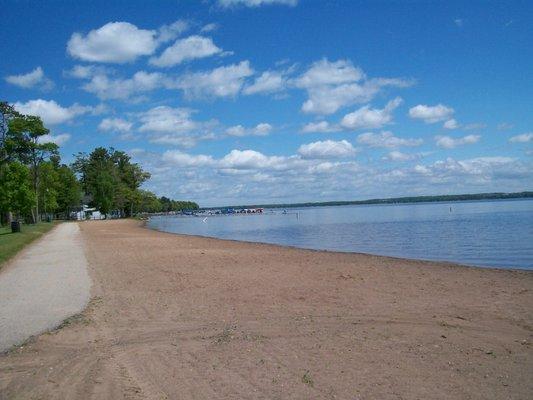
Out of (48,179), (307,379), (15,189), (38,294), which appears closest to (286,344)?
(307,379)

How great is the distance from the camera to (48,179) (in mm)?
61062

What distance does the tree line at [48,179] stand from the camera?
4206 cm

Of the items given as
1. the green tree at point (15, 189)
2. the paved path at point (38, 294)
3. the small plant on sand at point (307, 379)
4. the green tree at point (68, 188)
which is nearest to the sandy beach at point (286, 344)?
the small plant on sand at point (307, 379)

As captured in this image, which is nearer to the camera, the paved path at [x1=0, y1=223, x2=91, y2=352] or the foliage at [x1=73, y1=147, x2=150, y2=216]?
the paved path at [x1=0, y1=223, x2=91, y2=352]

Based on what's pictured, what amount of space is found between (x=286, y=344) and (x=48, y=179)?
60993 mm

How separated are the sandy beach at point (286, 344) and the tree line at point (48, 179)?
34245 mm

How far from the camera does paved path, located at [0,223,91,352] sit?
7.94 m

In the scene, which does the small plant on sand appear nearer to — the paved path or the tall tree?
the paved path

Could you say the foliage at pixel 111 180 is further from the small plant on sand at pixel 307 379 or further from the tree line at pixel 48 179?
the small plant on sand at pixel 307 379

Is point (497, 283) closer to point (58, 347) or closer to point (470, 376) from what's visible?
point (470, 376)

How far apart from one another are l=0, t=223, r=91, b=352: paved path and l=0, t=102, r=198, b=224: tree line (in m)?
26.6

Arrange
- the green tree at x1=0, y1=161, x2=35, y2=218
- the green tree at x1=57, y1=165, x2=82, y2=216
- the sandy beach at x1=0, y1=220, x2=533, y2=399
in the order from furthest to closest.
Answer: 1. the green tree at x1=57, y1=165, x2=82, y2=216
2. the green tree at x1=0, y1=161, x2=35, y2=218
3. the sandy beach at x1=0, y1=220, x2=533, y2=399

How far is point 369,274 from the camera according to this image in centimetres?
1452

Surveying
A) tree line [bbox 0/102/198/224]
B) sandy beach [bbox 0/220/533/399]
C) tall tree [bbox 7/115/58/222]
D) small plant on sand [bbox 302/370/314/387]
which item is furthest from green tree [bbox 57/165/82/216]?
small plant on sand [bbox 302/370/314/387]
